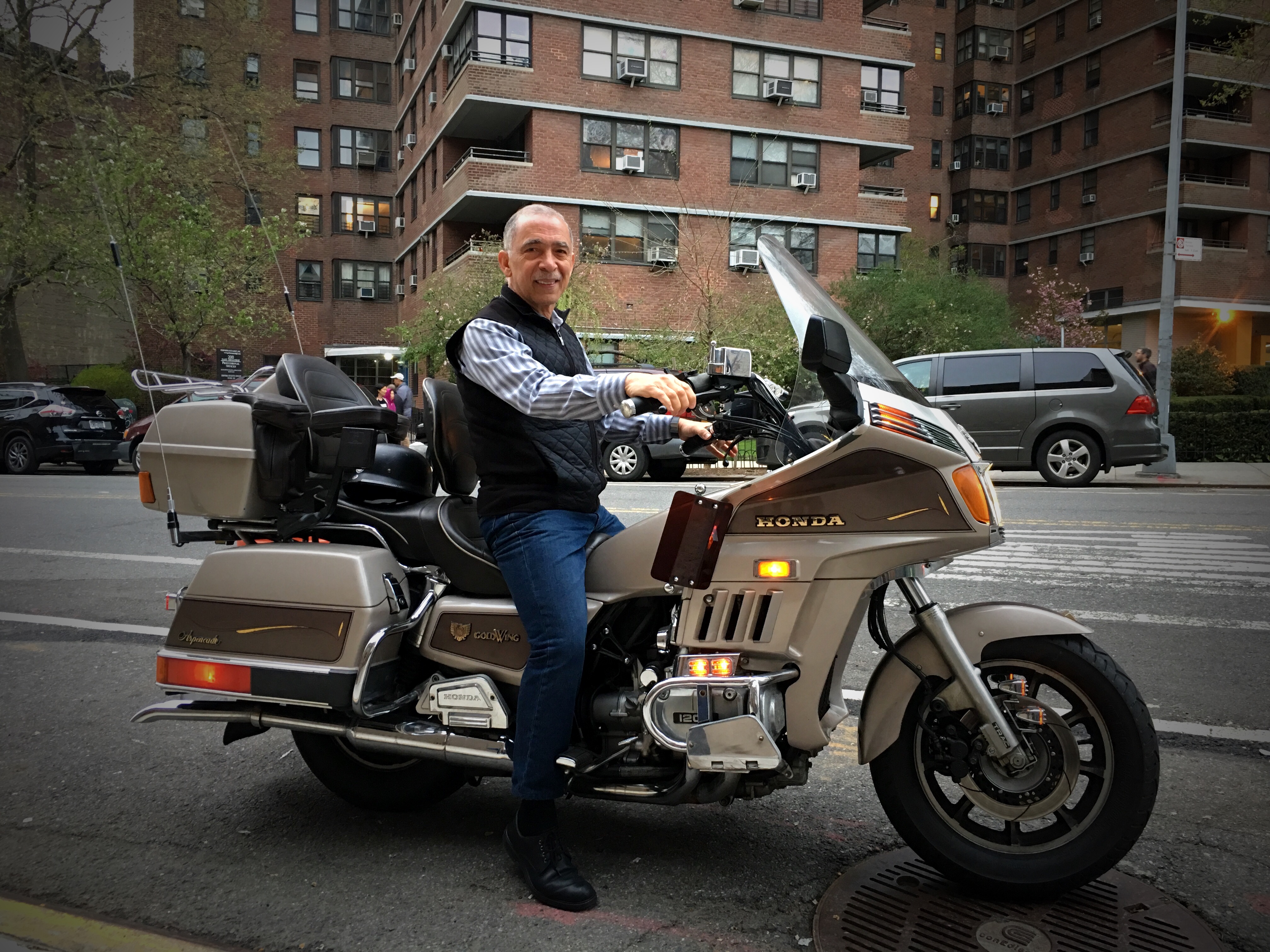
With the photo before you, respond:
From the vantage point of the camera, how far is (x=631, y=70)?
33.0 meters

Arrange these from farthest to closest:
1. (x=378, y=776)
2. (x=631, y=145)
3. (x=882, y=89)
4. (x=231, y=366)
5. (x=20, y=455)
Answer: (x=882, y=89)
(x=631, y=145)
(x=20, y=455)
(x=231, y=366)
(x=378, y=776)

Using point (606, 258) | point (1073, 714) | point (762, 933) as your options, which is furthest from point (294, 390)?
point (606, 258)

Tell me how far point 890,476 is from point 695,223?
104 feet

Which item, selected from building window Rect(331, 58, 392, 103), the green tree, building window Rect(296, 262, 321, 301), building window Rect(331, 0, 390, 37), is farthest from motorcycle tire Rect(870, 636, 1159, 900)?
building window Rect(331, 0, 390, 37)

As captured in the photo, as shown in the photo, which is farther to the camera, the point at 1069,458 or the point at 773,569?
the point at 1069,458

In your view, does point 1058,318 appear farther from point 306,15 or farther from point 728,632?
point 728,632

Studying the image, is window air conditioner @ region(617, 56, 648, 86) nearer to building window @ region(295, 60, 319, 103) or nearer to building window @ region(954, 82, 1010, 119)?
building window @ region(295, 60, 319, 103)

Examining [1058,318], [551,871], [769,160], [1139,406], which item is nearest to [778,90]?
[769,160]

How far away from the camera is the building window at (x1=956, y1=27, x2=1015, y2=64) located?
56656mm

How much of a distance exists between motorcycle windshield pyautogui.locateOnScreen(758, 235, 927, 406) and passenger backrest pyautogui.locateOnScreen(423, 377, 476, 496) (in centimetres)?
113

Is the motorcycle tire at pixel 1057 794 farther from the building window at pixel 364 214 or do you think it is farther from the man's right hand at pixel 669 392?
the building window at pixel 364 214

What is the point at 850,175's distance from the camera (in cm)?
3622

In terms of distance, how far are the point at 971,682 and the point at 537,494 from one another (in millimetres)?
1428

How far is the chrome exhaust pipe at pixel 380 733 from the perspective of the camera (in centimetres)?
319
